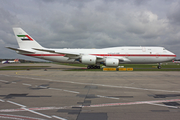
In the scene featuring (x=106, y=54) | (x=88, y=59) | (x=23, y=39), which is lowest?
(x=88, y=59)

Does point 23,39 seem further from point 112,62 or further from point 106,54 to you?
point 112,62

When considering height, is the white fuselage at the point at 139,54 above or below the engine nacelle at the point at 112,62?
above

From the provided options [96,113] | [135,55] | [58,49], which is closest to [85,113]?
[96,113]

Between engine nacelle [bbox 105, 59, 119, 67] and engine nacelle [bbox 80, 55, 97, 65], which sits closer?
engine nacelle [bbox 105, 59, 119, 67]

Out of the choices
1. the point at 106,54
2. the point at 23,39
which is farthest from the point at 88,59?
the point at 23,39

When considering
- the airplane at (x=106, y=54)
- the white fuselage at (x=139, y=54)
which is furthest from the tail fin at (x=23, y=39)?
the white fuselage at (x=139, y=54)

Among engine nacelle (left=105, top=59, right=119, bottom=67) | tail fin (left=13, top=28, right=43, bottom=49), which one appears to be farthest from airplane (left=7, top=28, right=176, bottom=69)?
engine nacelle (left=105, top=59, right=119, bottom=67)

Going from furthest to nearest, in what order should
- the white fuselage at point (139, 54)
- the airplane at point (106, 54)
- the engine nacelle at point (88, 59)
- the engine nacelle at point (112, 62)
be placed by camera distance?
the white fuselage at point (139, 54), the airplane at point (106, 54), the engine nacelle at point (88, 59), the engine nacelle at point (112, 62)

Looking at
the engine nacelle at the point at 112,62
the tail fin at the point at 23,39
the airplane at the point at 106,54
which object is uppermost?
the tail fin at the point at 23,39

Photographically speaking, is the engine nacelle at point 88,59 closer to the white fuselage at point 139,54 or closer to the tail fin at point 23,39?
the white fuselage at point 139,54

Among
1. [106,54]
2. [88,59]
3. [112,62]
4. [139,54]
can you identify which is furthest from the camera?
[106,54]

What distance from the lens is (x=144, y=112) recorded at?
4.73 m

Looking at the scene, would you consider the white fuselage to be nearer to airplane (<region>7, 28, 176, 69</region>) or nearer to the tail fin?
airplane (<region>7, 28, 176, 69</region>)

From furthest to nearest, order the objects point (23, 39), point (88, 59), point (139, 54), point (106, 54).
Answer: point (23, 39)
point (106, 54)
point (139, 54)
point (88, 59)
